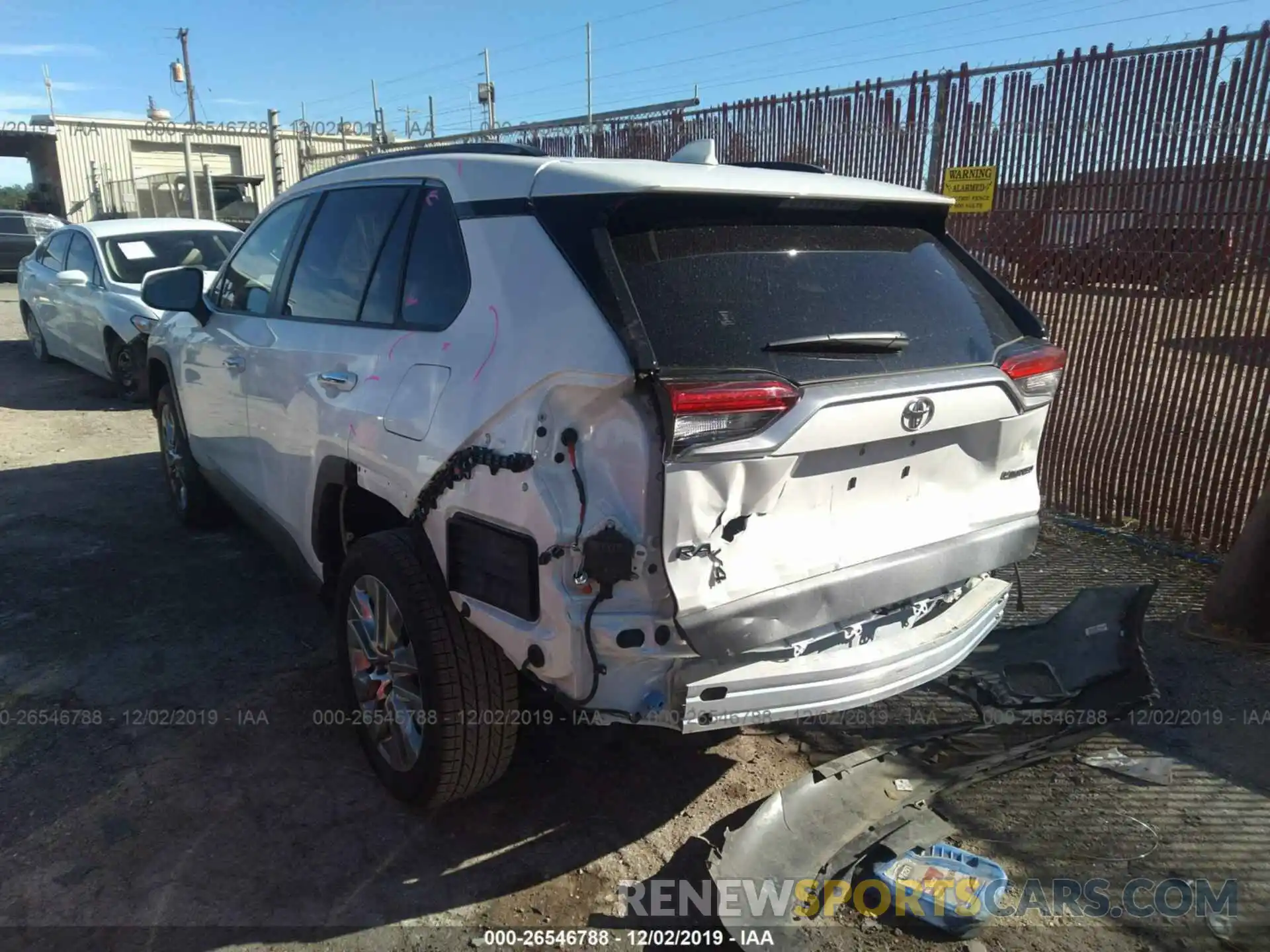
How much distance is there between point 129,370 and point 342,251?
21.7 feet

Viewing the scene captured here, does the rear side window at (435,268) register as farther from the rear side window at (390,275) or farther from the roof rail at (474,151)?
the roof rail at (474,151)

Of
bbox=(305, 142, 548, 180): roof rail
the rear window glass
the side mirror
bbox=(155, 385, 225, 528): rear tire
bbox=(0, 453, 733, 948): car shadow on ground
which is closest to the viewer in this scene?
the rear window glass

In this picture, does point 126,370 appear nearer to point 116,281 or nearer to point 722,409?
point 116,281

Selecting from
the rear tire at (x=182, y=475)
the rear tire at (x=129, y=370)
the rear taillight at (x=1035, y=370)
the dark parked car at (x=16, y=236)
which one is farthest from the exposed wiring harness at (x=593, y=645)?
the dark parked car at (x=16, y=236)

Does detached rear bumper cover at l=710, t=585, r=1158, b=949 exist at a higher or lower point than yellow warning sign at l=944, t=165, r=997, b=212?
lower

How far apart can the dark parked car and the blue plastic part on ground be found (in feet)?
78.1

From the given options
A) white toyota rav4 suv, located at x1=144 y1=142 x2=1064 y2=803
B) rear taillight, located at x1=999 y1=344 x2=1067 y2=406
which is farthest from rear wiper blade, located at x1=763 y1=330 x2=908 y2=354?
rear taillight, located at x1=999 y1=344 x2=1067 y2=406

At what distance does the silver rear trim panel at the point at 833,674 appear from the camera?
228 cm

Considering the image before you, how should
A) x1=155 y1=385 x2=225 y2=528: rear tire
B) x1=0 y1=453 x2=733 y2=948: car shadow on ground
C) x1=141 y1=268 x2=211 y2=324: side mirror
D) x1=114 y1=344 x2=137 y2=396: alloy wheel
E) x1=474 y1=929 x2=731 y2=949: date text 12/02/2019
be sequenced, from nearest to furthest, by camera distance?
x1=474 y1=929 x2=731 y2=949: date text 12/02/2019 < x1=0 y1=453 x2=733 y2=948: car shadow on ground < x1=141 y1=268 x2=211 y2=324: side mirror < x1=155 y1=385 x2=225 y2=528: rear tire < x1=114 y1=344 x2=137 y2=396: alloy wheel

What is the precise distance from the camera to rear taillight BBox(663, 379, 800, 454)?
2.11 meters

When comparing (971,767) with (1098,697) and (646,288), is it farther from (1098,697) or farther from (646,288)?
(646,288)

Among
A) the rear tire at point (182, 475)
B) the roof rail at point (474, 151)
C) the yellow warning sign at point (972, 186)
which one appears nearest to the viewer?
the roof rail at point (474, 151)

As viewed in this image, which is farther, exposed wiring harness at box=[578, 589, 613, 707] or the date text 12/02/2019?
the date text 12/02/2019

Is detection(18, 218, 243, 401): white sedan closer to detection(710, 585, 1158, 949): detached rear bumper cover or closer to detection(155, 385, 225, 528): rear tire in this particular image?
detection(155, 385, 225, 528): rear tire
